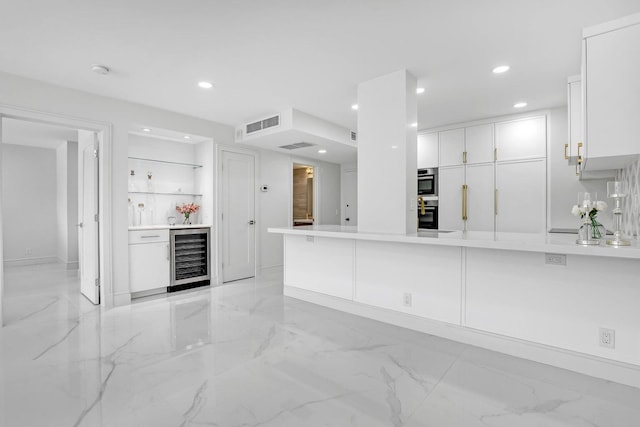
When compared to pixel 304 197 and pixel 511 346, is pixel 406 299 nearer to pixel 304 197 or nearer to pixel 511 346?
pixel 511 346

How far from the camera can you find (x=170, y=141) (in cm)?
485

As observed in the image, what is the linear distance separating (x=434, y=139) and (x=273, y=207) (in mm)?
2967

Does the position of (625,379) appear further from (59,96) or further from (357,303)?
(59,96)

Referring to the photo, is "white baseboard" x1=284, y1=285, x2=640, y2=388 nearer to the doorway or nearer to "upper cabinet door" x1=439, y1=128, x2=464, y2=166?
"upper cabinet door" x1=439, y1=128, x2=464, y2=166

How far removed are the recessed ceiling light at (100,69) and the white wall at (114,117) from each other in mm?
729

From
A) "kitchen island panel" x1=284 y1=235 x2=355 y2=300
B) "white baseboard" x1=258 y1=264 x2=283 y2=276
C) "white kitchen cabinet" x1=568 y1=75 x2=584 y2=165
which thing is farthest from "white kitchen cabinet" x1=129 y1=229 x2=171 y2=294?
"white kitchen cabinet" x1=568 y1=75 x2=584 y2=165

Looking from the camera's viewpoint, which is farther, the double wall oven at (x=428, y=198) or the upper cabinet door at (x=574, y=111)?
the double wall oven at (x=428, y=198)

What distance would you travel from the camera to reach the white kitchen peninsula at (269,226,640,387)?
6.53 ft

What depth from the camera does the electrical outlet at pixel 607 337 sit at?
6.61 feet

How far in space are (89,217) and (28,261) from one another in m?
3.90

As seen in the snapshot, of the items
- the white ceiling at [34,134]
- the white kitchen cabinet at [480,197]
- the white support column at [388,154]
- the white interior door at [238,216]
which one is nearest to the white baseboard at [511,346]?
the white support column at [388,154]

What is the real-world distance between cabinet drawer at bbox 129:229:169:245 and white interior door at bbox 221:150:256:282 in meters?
0.86

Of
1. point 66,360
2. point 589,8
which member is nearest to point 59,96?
point 66,360

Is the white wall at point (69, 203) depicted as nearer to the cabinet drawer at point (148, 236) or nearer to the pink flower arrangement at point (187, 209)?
the pink flower arrangement at point (187, 209)
